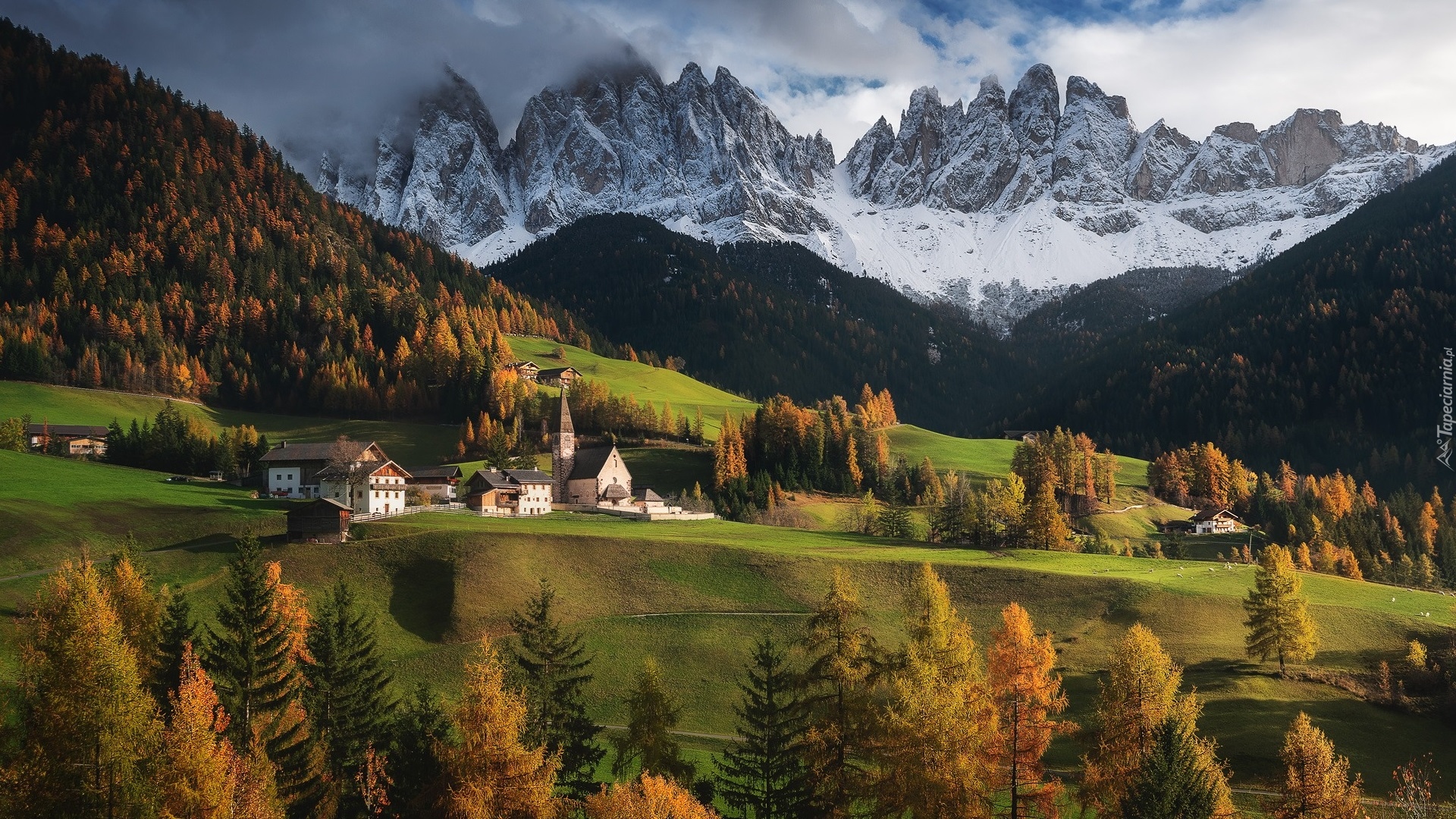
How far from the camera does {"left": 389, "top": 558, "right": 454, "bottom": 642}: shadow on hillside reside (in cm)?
6888

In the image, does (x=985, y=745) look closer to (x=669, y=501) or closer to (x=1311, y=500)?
(x=669, y=501)

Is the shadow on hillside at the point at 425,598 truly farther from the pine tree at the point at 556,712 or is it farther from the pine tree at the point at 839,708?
the pine tree at the point at 839,708

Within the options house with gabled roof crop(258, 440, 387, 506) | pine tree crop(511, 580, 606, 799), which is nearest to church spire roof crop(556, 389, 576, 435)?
house with gabled roof crop(258, 440, 387, 506)

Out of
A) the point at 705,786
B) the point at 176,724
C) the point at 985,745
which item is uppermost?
the point at 176,724

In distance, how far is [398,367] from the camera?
171 metres

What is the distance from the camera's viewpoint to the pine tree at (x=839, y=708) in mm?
37531

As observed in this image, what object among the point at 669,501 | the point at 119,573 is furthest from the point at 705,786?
the point at 669,501

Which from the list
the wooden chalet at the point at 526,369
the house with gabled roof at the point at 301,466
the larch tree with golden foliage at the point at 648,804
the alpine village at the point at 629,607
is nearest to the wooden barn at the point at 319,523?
the alpine village at the point at 629,607

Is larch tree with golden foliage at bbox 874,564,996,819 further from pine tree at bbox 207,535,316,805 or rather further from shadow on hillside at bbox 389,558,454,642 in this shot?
shadow on hillside at bbox 389,558,454,642

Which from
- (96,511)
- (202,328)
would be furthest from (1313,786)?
(202,328)

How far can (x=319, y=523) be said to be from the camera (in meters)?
79.1

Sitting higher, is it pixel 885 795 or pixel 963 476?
pixel 963 476

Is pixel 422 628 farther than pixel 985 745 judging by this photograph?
Yes

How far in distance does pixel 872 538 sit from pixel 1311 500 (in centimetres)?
7795
